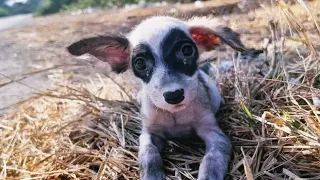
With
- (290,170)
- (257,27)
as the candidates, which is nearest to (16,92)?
(290,170)

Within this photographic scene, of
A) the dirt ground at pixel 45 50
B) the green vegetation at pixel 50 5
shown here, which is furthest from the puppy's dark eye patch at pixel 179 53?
the green vegetation at pixel 50 5

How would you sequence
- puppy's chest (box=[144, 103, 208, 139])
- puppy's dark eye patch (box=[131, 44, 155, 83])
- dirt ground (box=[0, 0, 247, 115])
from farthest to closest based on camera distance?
dirt ground (box=[0, 0, 247, 115]) → puppy's chest (box=[144, 103, 208, 139]) → puppy's dark eye patch (box=[131, 44, 155, 83])

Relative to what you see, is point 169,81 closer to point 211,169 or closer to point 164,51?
point 164,51

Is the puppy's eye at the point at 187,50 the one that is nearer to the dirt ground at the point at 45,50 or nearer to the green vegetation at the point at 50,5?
the dirt ground at the point at 45,50

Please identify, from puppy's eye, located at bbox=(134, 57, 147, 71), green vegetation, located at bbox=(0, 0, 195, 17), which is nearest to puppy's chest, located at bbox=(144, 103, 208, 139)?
puppy's eye, located at bbox=(134, 57, 147, 71)

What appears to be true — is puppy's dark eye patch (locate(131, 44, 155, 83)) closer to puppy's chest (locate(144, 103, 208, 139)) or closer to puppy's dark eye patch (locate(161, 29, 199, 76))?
puppy's dark eye patch (locate(161, 29, 199, 76))

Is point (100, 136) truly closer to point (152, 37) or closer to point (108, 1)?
point (152, 37)

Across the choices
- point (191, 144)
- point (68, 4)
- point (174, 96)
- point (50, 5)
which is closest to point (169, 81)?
point (174, 96)
